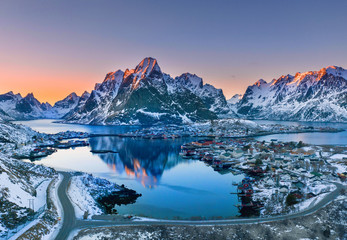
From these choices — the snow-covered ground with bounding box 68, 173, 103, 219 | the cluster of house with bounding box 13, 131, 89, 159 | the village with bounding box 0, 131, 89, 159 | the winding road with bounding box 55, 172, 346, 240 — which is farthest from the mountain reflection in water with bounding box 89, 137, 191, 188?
the winding road with bounding box 55, 172, 346, 240

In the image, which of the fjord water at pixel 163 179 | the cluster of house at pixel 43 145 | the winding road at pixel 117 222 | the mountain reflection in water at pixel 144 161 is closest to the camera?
the winding road at pixel 117 222

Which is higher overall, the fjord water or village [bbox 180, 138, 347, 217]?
village [bbox 180, 138, 347, 217]

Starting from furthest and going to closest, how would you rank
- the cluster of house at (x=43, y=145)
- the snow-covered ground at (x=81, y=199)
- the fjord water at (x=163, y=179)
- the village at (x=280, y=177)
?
1. the cluster of house at (x=43, y=145)
2. the fjord water at (x=163, y=179)
3. the village at (x=280, y=177)
4. the snow-covered ground at (x=81, y=199)

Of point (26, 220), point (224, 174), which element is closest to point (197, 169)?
point (224, 174)

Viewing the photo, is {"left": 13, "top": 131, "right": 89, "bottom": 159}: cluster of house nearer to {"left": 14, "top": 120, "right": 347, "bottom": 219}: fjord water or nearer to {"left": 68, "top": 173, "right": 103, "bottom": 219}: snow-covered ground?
{"left": 14, "top": 120, "right": 347, "bottom": 219}: fjord water

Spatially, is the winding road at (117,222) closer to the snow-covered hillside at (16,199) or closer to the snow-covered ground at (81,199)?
the snow-covered ground at (81,199)

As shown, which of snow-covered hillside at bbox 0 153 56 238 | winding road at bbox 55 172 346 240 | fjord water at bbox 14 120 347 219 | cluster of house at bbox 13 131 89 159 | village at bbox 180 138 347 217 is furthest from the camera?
cluster of house at bbox 13 131 89 159

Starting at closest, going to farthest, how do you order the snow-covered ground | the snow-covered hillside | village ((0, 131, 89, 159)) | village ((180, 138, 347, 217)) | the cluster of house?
the snow-covered hillside < the snow-covered ground < village ((180, 138, 347, 217)) < village ((0, 131, 89, 159)) < the cluster of house

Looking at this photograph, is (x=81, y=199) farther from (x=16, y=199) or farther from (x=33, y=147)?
(x=33, y=147)

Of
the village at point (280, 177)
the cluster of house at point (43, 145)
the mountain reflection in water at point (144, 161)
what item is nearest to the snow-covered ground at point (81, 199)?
the mountain reflection in water at point (144, 161)
